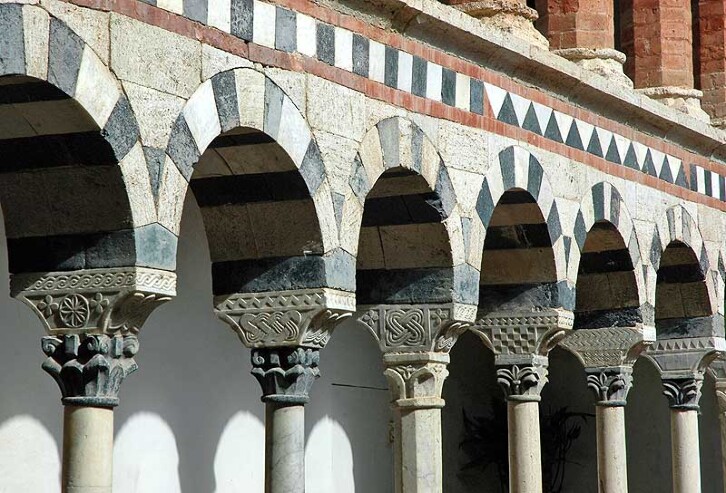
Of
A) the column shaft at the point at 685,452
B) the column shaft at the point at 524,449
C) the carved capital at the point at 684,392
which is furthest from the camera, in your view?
the carved capital at the point at 684,392

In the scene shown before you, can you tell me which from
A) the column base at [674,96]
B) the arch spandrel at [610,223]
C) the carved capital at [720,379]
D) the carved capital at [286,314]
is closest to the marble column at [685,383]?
the carved capital at [720,379]

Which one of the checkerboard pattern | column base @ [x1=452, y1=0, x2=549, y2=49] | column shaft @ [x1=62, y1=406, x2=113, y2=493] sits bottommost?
column shaft @ [x1=62, y1=406, x2=113, y2=493]

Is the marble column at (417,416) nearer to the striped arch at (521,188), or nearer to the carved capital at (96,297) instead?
the striped arch at (521,188)

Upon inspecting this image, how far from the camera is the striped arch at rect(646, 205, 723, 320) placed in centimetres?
1120

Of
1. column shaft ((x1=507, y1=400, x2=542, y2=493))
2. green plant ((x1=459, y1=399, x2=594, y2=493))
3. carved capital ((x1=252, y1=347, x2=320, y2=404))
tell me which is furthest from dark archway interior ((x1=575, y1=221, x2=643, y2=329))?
carved capital ((x1=252, y1=347, x2=320, y2=404))

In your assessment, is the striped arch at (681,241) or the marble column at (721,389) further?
the marble column at (721,389)

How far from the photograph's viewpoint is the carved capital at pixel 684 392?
11914 mm

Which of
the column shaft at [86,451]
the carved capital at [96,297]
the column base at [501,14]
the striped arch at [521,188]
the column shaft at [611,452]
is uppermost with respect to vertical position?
the column base at [501,14]

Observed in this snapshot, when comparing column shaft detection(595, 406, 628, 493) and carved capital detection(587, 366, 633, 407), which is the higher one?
carved capital detection(587, 366, 633, 407)

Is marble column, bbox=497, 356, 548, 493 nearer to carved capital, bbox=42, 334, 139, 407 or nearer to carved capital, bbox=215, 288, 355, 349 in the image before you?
carved capital, bbox=215, 288, 355, 349

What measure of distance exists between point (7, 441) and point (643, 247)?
4.93m

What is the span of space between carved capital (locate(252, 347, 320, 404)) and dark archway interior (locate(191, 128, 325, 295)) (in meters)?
0.31

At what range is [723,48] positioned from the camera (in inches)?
509

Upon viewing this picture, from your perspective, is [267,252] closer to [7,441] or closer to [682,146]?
[7,441]
